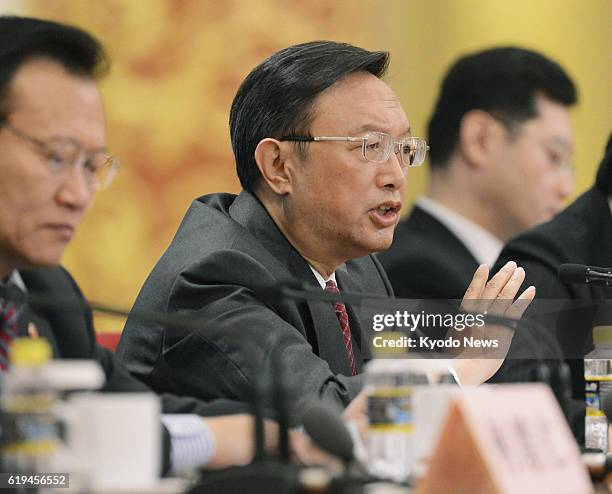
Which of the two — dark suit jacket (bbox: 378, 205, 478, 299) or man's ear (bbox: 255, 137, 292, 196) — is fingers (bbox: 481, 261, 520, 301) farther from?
dark suit jacket (bbox: 378, 205, 478, 299)

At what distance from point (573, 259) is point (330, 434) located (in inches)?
82.9

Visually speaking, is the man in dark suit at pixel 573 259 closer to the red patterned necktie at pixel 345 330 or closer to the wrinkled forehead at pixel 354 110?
the red patterned necktie at pixel 345 330

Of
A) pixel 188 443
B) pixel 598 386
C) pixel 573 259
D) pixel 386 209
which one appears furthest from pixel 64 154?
pixel 573 259

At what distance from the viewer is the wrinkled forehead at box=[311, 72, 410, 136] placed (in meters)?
2.78

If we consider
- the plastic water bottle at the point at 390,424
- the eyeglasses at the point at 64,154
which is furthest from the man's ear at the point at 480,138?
the plastic water bottle at the point at 390,424

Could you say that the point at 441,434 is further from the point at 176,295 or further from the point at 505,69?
the point at 505,69

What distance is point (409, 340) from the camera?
8.75 ft

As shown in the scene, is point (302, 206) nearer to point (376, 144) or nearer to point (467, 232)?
point (376, 144)

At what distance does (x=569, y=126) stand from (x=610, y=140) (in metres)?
1.20

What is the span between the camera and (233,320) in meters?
2.44

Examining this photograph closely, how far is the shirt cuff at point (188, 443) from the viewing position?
1.75 metres

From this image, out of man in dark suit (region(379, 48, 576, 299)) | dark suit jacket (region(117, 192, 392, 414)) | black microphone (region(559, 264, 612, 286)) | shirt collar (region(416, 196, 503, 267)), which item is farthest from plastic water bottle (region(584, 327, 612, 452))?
man in dark suit (region(379, 48, 576, 299))

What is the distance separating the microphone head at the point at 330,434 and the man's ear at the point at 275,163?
4.54ft

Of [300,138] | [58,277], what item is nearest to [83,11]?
[300,138]
